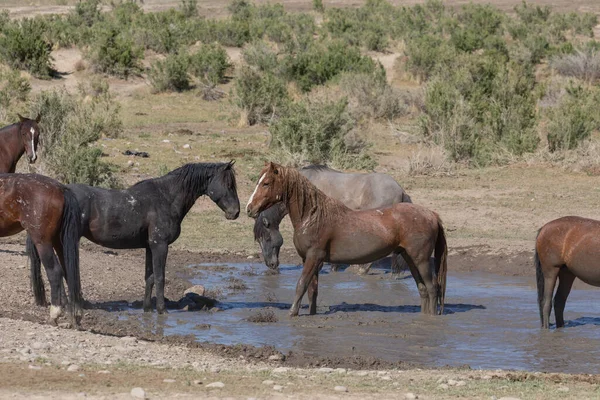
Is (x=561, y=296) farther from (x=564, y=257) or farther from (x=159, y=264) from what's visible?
(x=159, y=264)

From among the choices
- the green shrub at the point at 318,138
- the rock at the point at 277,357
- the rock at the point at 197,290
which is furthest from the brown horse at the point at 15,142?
the green shrub at the point at 318,138

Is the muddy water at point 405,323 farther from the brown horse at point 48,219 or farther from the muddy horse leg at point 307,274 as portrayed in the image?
the brown horse at point 48,219

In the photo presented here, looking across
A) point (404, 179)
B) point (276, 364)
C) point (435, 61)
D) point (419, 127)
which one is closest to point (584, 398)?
point (276, 364)

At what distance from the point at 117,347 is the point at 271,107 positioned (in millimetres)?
19757

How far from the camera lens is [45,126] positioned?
69.1ft

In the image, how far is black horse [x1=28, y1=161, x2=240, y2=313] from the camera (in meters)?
10.8

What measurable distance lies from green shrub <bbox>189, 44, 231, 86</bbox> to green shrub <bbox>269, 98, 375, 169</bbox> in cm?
978

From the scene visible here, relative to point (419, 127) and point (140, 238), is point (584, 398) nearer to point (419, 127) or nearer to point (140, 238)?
point (140, 238)

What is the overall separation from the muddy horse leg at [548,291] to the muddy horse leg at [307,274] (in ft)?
8.05

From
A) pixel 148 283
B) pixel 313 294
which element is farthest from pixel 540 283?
pixel 148 283

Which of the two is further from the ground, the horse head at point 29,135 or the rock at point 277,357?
the horse head at point 29,135

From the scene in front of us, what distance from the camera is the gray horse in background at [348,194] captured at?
14.1m

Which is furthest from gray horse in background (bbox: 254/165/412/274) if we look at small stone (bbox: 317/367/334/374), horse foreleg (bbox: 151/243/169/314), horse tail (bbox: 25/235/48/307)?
small stone (bbox: 317/367/334/374)

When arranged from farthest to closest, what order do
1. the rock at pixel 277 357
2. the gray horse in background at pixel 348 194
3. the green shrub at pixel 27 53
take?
the green shrub at pixel 27 53 → the gray horse in background at pixel 348 194 → the rock at pixel 277 357
